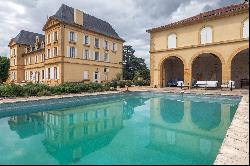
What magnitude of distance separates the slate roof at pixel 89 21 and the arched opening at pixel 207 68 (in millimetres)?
16293

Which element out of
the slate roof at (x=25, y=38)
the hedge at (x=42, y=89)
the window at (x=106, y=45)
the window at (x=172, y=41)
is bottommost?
the hedge at (x=42, y=89)

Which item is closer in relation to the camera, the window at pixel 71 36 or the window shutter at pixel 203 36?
the window shutter at pixel 203 36

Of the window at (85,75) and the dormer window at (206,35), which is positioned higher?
the dormer window at (206,35)

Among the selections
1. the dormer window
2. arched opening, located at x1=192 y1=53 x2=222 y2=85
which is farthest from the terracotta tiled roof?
arched opening, located at x1=192 y1=53 x2=222 y2=85

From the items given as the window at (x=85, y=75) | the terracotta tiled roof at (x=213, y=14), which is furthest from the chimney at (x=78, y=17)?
the terracotta tiled roof at (x=213, y=14)

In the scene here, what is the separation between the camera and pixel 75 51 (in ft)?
101

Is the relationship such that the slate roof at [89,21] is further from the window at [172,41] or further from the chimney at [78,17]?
the window at [172,41]

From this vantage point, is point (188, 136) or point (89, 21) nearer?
point (188, 136)

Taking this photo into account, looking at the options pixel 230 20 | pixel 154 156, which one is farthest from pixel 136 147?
pixel 230 20

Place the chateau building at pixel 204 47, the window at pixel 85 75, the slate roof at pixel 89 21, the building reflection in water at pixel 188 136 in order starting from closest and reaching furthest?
1. the building reflection in water at pixel 188 136
2. the chateau building at pixel 204 47
3. the slate roof at pixel 89 21
4. the window at pixel 85 75

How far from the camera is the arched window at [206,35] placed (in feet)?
72.5

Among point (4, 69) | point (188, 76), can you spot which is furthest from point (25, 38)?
Result: point (188, 76)

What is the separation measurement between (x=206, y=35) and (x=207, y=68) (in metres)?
5.66

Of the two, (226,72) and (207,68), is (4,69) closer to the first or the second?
(207,68)
